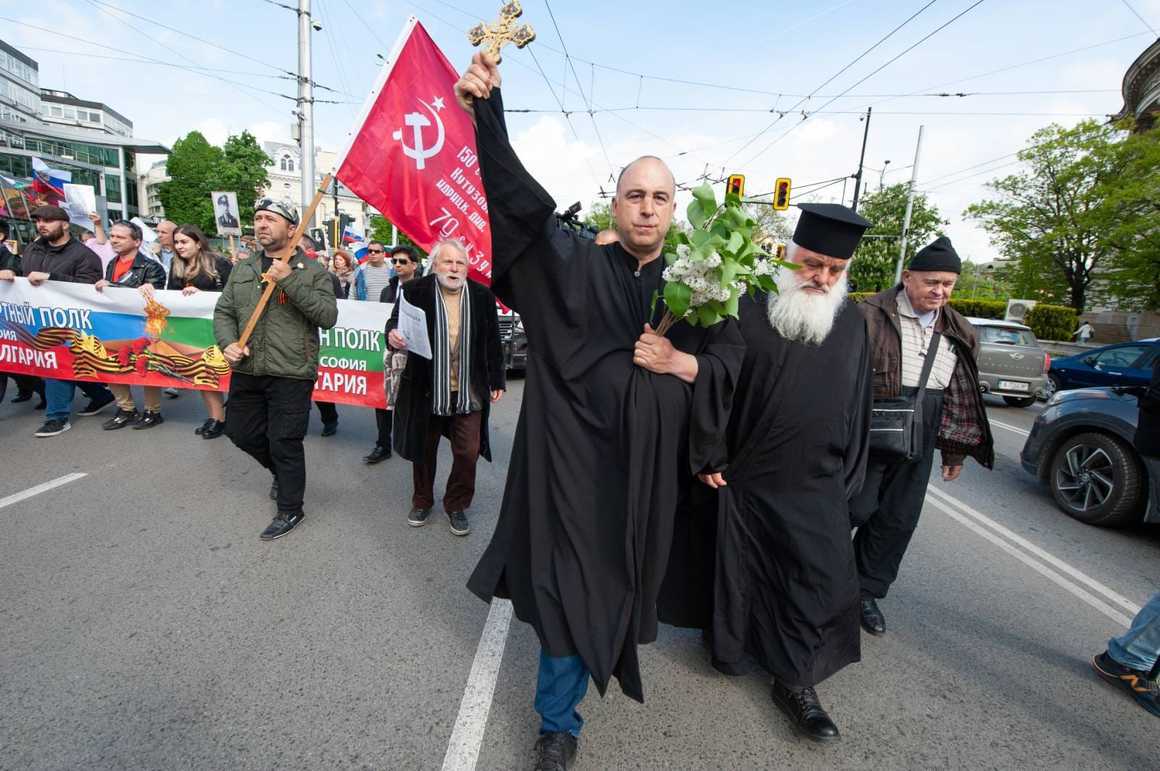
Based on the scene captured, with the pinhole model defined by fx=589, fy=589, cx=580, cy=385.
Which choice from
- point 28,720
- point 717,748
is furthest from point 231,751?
point 717,748

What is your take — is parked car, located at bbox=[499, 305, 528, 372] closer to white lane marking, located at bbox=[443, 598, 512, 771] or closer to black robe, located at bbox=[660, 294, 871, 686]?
white lane marking, located at bbox=[443, 598, 512, 771]

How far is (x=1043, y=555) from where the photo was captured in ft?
14.3

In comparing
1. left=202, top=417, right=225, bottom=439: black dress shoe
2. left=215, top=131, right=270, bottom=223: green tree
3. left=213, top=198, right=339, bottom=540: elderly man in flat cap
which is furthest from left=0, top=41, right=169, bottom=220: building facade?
left=213, top=198, right=339, bottom=540: elderly man in flat cap

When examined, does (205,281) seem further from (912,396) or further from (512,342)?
(912,396)

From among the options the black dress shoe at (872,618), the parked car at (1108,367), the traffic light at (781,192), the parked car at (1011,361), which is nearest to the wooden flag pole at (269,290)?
the black dress shoe at (872,618)

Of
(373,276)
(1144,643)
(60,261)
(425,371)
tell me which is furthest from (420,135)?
(373,276)

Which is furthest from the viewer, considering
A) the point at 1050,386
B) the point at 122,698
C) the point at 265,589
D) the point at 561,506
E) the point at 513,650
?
the point at 1050,386

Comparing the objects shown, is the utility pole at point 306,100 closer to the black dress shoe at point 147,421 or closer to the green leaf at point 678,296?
the black dress shoe at point 147,421

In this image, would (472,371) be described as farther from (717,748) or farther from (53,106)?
(53,106)

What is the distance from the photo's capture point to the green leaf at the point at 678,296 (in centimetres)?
174

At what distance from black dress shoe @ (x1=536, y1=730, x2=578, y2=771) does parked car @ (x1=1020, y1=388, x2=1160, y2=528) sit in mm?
5016

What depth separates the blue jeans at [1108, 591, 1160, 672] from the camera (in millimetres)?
2660

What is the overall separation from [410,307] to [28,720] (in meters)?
2.65

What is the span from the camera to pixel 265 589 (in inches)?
125
